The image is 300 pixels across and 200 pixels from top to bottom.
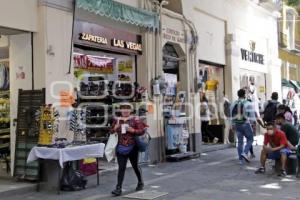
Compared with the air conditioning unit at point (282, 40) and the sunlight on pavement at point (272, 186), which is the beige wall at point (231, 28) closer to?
the air conditioning unit at point (282, 40)

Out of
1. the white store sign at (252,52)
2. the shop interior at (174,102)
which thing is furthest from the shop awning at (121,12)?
the white store sign at (252,52)

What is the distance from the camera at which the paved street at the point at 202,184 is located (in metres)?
8.99

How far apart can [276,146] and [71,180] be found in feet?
14.2

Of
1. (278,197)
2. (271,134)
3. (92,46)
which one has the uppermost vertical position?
(92,46)

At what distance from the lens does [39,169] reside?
9828mm

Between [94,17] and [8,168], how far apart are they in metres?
3.76

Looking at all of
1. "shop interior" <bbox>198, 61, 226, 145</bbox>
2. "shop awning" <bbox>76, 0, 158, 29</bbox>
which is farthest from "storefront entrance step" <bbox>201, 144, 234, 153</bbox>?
"shop awning" <bbox>76, 0, 158, 29</bbox>

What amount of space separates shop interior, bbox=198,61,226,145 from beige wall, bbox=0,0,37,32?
8117mm

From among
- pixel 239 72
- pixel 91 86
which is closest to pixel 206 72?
pixel 239 72

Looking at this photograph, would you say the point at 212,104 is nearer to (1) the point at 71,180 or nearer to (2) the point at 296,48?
(1) the point at 71,180

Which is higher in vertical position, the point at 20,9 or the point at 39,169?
the point at 20,9

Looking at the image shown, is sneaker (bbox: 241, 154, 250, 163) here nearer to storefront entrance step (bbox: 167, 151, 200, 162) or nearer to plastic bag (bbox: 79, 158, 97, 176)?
storefront entrance step (bbox: 167, 151, 200, 162)

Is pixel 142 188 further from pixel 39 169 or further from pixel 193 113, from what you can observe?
pixel 193 113

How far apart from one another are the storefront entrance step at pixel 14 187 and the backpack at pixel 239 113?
5.69 meters
